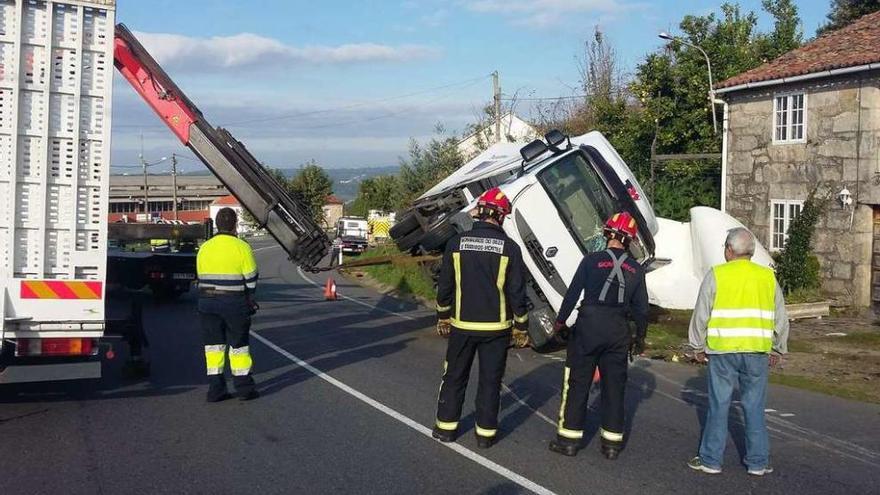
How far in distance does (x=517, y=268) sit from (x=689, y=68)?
822 inches

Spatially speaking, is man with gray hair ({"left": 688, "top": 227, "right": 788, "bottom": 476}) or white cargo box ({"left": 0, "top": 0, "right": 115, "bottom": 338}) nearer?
man with gray hair ({"left": 688, "top": 227, "right": 788, "bottom": 476})

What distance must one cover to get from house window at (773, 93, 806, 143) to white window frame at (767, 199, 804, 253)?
1.32m

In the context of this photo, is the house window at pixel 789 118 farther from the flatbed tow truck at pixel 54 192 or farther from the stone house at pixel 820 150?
the flatbed tow truck at pixel 54 192

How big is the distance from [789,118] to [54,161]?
54.6 feet

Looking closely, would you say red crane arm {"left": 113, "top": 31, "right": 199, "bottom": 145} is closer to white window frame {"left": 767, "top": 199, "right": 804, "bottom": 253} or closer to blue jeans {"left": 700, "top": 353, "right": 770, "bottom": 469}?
blue jeans {"left": 700, "top": 353, "right": 770, "bottom": 469}

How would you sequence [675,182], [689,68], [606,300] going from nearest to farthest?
[606,300] → [675,182] → [689,68]

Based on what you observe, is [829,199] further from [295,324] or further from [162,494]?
[162,494]

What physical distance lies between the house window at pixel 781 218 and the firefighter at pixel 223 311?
1456cm

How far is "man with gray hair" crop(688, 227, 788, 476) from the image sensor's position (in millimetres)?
6297

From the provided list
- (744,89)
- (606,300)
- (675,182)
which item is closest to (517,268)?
(606,300)

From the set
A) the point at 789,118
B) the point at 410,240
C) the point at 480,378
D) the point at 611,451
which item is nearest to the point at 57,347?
the point at 480,378

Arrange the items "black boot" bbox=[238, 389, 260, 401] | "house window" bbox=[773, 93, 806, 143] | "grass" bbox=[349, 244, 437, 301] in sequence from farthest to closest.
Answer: "grass" bbox=[349, 244, 437, 301] < "house window" bbox=[773, 93, 806, 143] < "black boot" bbox=[238, 389, 260, 401]

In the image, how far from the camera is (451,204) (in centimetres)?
1316

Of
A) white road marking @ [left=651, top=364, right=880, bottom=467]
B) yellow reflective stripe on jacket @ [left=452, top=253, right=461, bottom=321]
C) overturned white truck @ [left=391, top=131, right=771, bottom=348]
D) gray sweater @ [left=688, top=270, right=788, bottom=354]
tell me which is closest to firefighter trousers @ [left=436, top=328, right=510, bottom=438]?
yellow reflective stripe on jacket @ [left=452, top=253, right=461, bottom=321]
